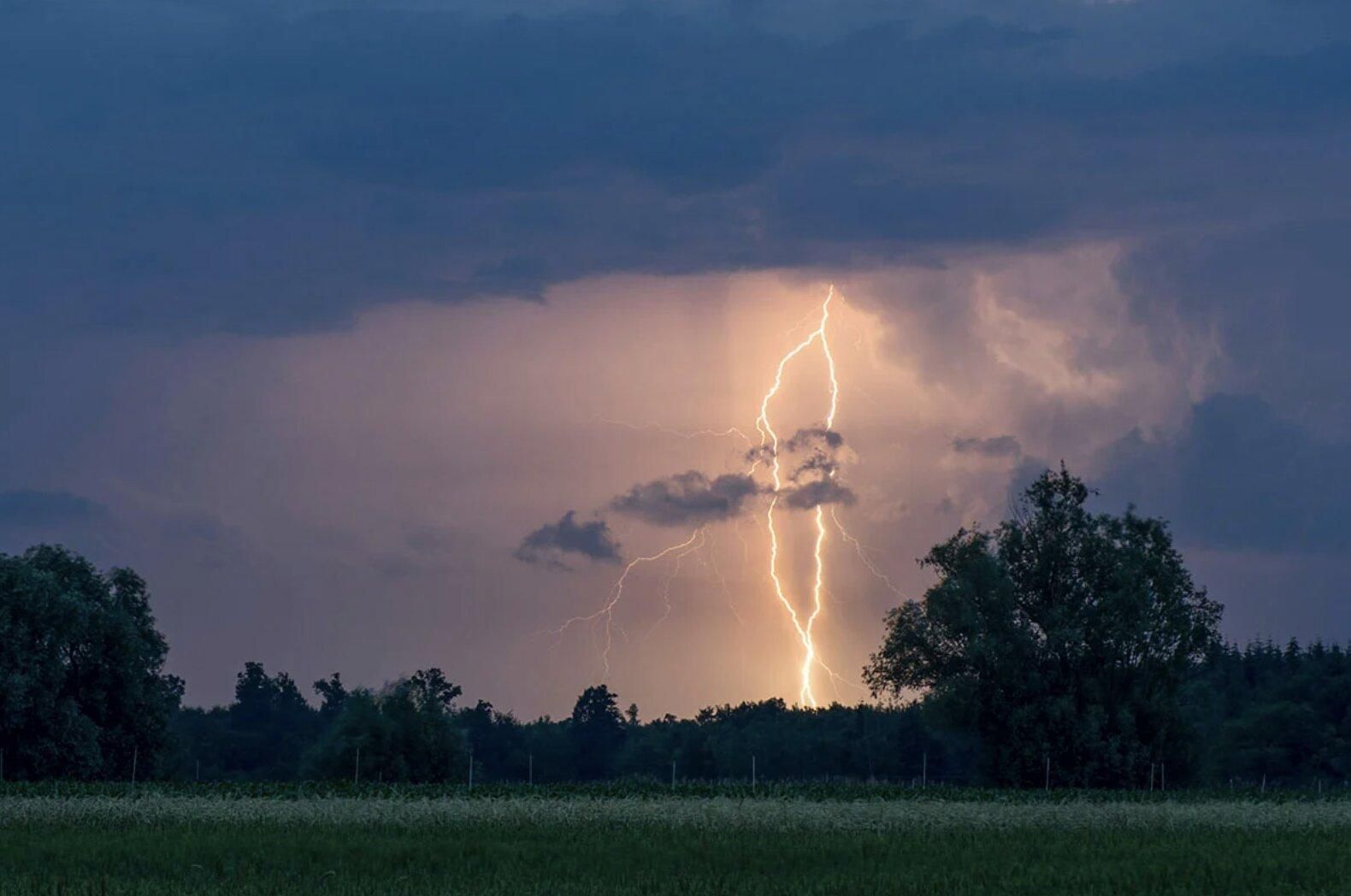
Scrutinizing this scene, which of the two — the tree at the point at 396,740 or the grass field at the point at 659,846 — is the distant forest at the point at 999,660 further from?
the grass field at the point at 659,846

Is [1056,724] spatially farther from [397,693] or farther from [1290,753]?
[1290,753]

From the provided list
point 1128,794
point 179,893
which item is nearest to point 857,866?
point 179,893

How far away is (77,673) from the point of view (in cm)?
7806

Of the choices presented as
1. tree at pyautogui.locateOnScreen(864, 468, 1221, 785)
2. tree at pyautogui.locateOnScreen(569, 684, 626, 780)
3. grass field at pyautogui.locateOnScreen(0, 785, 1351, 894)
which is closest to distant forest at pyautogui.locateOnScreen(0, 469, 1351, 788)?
tree at pyautogui.locateOnScreen(864, 468, 1221, 785)

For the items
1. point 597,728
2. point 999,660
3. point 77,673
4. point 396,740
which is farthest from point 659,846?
point 597,728

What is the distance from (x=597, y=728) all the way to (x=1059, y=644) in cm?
11172

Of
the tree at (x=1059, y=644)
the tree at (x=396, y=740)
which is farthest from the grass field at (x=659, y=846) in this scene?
the tree at (x=396, y=740)

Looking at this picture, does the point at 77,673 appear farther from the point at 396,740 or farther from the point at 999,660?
the point at 999,660

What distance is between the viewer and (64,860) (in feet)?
111

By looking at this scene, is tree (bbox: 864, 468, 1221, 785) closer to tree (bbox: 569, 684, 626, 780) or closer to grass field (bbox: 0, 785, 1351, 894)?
grass field (bbox: 0, 785, 1351, 894)

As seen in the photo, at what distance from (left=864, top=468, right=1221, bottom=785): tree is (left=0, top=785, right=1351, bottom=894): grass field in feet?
68.9

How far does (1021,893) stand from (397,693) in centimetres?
7701

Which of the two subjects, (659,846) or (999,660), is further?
(999,660)

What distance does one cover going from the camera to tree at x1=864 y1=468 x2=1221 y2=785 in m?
73.2
